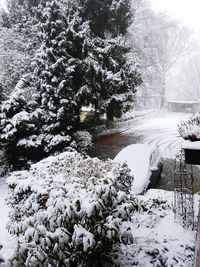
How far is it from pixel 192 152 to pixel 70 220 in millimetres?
2461

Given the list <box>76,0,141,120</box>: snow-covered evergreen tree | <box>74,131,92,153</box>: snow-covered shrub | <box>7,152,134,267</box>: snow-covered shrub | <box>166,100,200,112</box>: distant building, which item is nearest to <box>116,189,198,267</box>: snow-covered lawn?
<box>7,152,134,267</box>: snow-covered shrub

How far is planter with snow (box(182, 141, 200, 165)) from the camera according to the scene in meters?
4.94

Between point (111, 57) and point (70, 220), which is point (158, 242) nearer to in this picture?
point (70, 220)

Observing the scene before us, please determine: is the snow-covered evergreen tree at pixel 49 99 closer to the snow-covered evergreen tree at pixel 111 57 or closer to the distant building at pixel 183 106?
the snow-covered evergreen tree at pixel 111 57

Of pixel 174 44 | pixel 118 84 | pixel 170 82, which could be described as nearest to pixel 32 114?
pixel 118 84

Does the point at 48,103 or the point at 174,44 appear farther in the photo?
the point at 174,44

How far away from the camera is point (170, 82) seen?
70.2 m

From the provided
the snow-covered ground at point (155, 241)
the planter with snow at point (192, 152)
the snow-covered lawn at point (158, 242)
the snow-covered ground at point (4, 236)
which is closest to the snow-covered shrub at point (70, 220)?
the snow-covered ground at point (4, 236)

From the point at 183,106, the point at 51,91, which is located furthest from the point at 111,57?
the point at 183,106

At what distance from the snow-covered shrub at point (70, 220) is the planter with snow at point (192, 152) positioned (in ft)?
4.32

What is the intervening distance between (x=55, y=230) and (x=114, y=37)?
19065 mm

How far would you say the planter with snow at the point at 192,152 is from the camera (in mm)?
4938

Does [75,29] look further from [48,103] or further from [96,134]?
[96,134]

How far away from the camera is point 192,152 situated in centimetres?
498
